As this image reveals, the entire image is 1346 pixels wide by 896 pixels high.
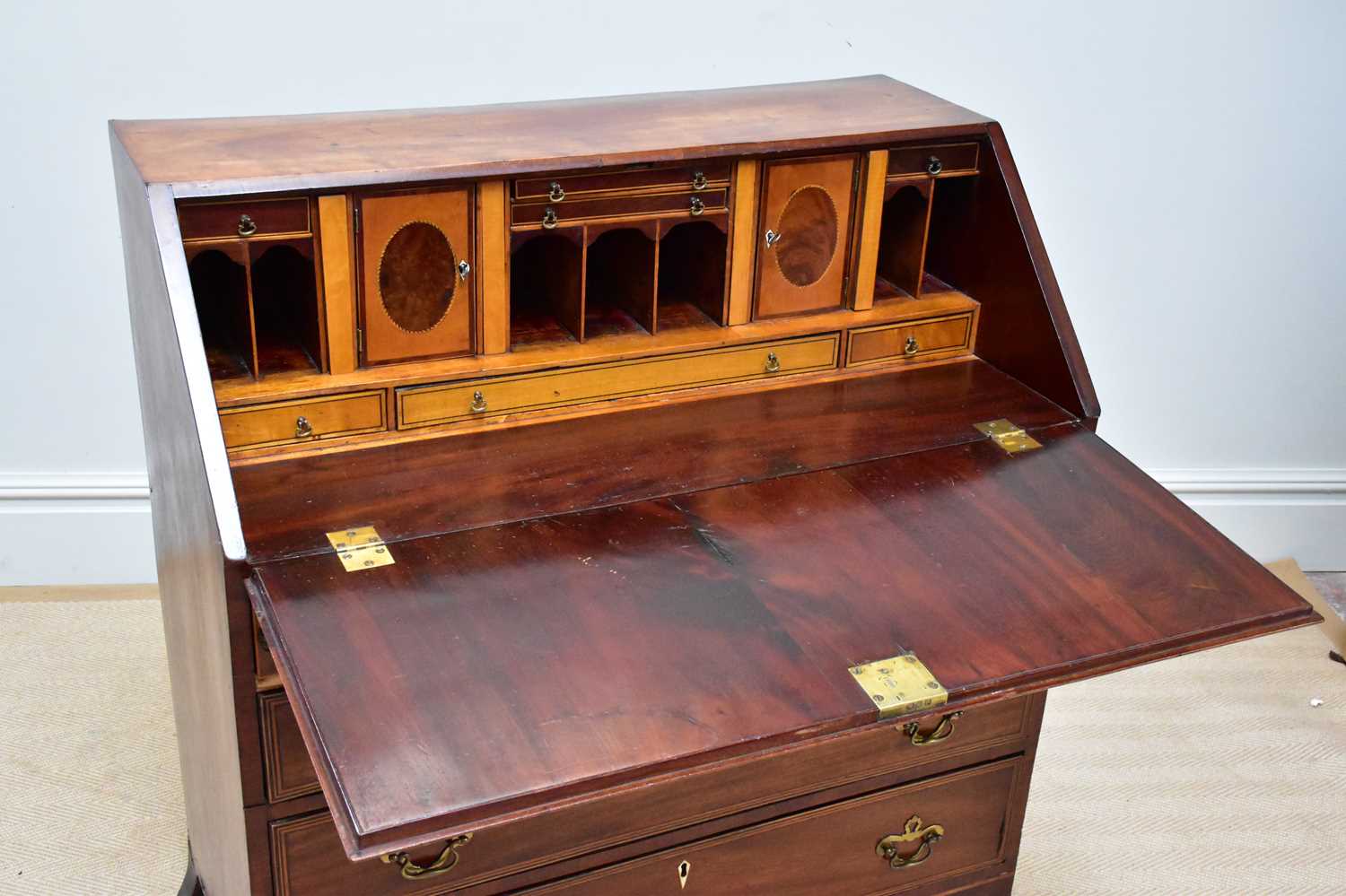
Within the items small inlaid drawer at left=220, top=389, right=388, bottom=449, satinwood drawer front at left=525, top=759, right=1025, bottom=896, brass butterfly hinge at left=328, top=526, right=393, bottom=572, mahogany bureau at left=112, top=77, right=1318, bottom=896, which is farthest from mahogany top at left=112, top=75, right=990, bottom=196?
satinwood drawer front at left=525, top=759, right=1025, bottom=896

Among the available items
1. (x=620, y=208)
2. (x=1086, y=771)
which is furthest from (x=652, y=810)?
(x=1086, y=771)

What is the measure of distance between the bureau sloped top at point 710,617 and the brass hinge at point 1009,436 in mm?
31

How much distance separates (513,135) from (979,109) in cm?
155

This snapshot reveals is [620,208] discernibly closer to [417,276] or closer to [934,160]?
[417,276]

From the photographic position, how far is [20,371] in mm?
3223

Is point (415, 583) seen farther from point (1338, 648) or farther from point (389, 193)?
point (1338, 648)

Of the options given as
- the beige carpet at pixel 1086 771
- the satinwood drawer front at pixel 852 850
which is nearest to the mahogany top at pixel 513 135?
the satinwood drawer front at pixel 852 850

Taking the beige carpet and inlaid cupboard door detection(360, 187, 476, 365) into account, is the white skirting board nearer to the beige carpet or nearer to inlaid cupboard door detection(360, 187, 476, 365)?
the beige carpet

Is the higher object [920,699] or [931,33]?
[931,33]

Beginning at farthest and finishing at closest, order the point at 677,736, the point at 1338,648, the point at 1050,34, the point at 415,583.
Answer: the point at 1338,648 → the point at 1050,34 → the point at 415,583 → the point at 677,736

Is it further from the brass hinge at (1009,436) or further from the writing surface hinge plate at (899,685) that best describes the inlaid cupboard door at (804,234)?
the writing surface hinge plate at (899,685)

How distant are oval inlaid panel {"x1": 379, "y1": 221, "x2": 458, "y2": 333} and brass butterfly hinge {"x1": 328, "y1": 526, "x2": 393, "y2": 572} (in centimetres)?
35

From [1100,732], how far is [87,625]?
7.66 feet

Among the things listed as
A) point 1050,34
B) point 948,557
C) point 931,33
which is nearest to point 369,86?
point 931,33
